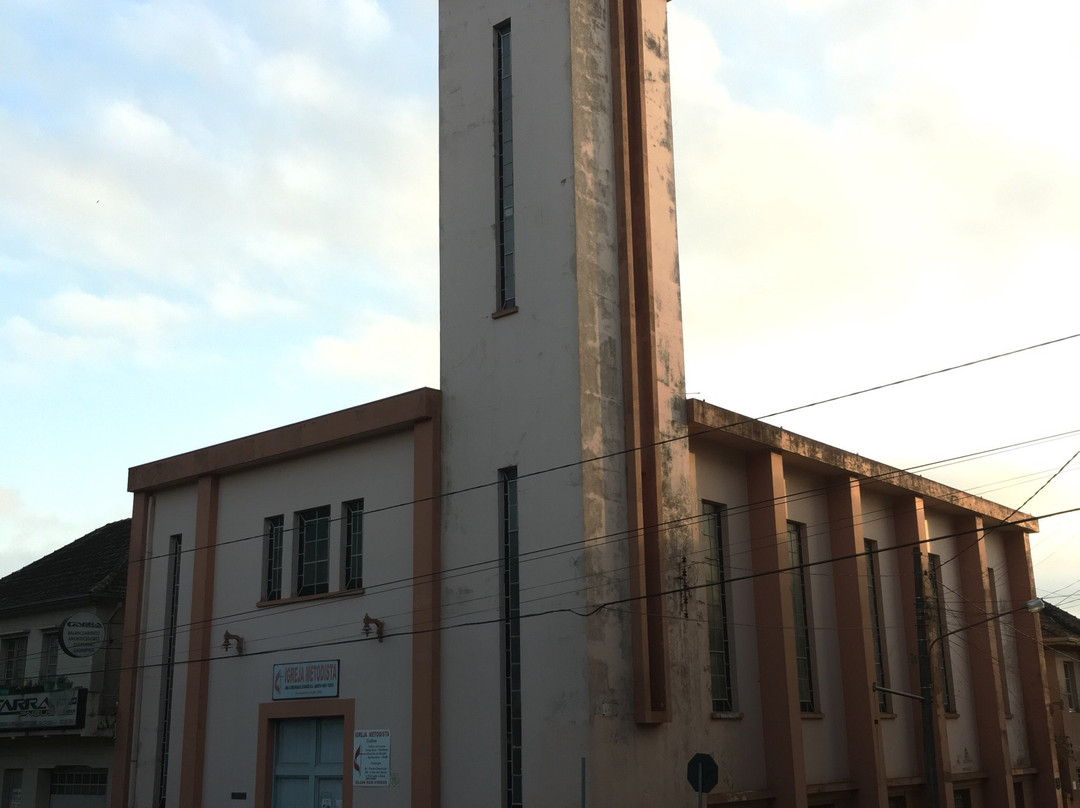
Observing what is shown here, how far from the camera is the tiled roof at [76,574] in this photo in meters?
32.0

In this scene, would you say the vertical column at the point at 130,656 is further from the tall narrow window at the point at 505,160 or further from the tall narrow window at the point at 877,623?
the tall narrow window at the point at 877,623

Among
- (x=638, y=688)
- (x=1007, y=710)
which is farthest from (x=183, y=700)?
(x=1007, y=710)

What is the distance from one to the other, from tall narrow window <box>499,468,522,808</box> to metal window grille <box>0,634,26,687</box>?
1716 cm

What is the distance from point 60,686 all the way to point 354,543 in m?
10.1

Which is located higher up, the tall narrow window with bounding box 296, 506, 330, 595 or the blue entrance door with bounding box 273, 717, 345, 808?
the tall narrow window with bounding box 296, 506, 330, 595

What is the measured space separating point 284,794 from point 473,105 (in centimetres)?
1488

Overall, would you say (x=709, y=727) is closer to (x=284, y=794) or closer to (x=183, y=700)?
(x=284, y=794)

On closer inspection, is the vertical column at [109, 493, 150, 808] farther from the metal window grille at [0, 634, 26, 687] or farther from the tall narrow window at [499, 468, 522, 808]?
the tall narrow window at [499, 468, 522, 808]

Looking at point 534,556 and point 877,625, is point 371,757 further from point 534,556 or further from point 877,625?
point 877,625

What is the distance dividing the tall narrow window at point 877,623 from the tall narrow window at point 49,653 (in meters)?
20.9

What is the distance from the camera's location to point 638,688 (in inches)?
845

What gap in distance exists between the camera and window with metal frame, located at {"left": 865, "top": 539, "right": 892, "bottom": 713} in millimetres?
29438

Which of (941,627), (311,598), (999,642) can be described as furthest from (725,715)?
(999,642)

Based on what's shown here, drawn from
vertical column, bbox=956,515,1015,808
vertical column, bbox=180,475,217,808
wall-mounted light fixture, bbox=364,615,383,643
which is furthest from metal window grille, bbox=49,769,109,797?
vertical column, bbox=956,515,1015,808
